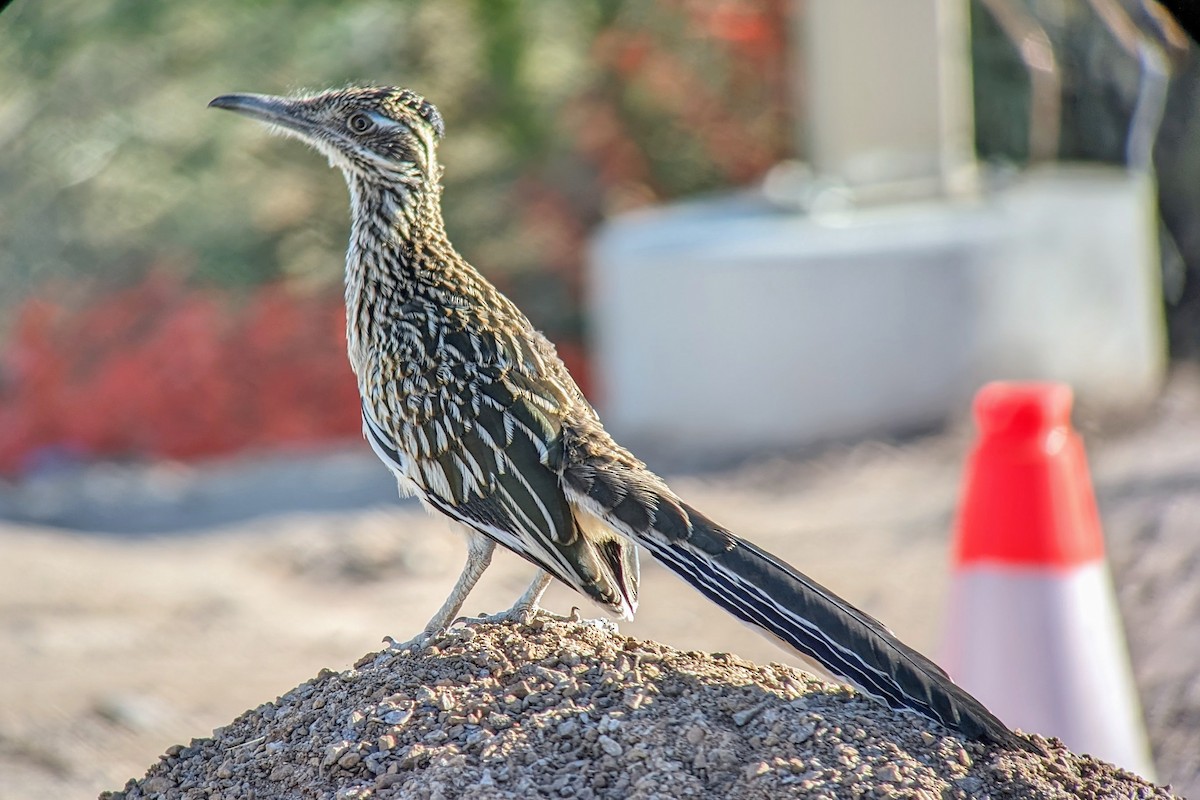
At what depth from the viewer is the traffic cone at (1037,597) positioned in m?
4.07

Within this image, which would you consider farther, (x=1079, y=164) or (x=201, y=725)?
(x=1079, y=164)

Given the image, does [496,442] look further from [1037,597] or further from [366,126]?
[1037,597]

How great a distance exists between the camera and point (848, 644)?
2980 millimetres

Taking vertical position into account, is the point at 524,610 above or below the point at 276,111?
below

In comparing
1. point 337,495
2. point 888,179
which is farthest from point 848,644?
point 888,179

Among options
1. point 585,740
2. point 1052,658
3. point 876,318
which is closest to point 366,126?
point 585,740

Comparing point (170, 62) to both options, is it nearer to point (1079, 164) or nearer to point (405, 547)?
point (405, 547)

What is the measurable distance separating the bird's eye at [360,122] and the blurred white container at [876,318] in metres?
5.33

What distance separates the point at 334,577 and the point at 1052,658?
4412mm

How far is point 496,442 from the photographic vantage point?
3561mm

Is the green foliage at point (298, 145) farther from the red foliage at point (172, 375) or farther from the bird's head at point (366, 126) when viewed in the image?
the bird's head at point (366, 126)

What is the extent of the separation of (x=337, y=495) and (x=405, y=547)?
1304 mm

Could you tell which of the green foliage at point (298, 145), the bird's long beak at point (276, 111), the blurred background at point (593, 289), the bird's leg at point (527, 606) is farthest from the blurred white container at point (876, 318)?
the bird's leg at point (527, 606)

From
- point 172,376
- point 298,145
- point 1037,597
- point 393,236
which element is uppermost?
point 393,236
